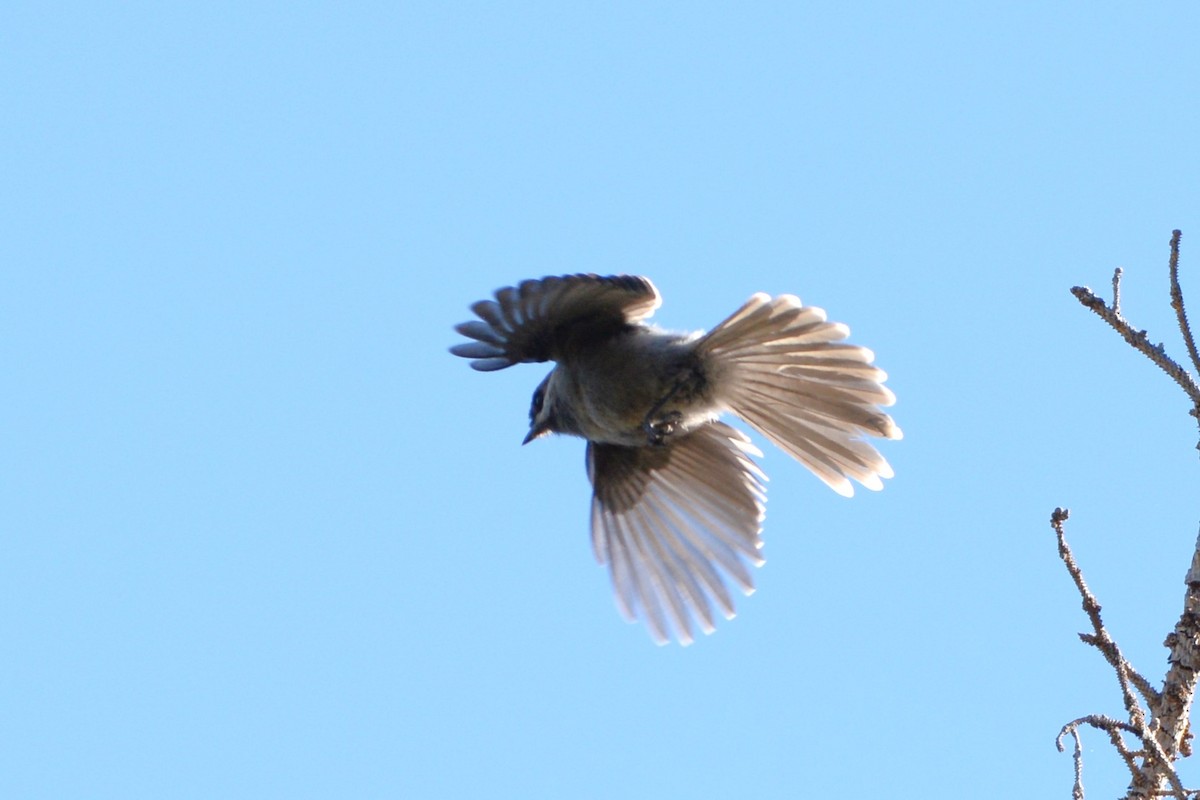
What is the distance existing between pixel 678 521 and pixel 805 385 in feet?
3.83

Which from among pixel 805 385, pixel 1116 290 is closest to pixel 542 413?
pixel 805 385

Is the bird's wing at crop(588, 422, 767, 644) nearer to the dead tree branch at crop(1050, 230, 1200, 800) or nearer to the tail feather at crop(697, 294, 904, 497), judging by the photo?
the tail feather at crop(697, 294, 904, 497)

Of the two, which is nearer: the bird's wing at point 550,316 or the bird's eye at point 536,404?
the bird's wing at point 550,316

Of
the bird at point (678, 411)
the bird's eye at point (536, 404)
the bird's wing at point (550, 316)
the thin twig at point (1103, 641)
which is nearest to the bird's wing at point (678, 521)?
the bird at point (678, 411)

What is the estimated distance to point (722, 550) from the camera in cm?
627

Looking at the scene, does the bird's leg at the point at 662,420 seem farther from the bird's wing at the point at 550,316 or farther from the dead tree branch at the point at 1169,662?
the dead tree branch at the point at 1169,662

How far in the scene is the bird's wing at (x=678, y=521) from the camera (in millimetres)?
6203

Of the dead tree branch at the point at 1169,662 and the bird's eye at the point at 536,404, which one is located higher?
the bird's eye at the point at 536,404

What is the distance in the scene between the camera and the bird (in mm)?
5219

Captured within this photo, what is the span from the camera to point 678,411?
5.49 meters

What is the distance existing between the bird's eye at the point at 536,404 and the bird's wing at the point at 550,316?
38cm

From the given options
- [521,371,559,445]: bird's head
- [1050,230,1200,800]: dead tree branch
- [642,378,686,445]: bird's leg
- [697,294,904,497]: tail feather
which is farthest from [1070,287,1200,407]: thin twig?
[521,371,559,445]: bird's head

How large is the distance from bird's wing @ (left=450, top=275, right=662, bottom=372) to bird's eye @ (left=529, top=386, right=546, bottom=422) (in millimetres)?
380

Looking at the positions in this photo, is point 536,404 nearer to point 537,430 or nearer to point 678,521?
point 537,430
